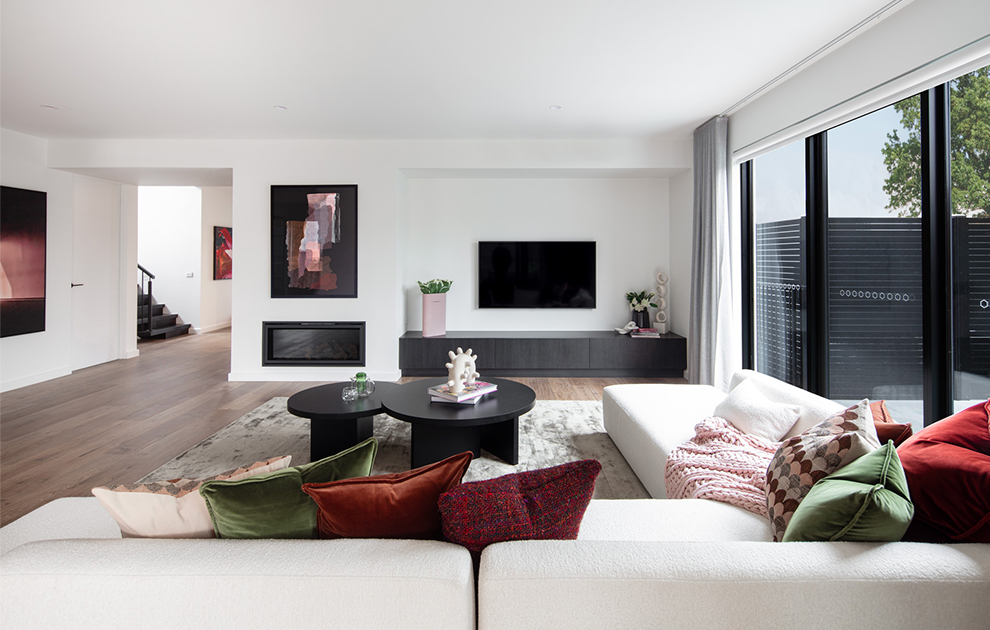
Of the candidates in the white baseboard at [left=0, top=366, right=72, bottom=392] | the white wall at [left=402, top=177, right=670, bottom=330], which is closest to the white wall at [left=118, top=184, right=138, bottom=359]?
the white baseboard at [left=0, top=366, right=72, bottom=392]

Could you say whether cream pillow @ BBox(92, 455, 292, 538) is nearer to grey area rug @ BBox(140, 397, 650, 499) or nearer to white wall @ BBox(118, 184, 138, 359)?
grey area rug @ BBox(140, 397, 650, 499)

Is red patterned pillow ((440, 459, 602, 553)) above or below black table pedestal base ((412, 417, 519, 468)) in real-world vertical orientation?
above

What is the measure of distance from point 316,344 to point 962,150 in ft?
17.1

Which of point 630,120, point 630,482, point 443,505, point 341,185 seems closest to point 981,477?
point 443,505

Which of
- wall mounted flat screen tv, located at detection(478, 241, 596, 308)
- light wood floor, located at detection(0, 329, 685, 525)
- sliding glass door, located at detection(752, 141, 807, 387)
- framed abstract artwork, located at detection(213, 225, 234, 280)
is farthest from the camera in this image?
framed abstract artwork, located at detection(213, 225, 234, 280)

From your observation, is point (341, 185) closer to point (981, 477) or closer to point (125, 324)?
point (125, 324)

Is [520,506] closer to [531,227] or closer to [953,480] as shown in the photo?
[953,480]

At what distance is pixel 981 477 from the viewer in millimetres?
1225

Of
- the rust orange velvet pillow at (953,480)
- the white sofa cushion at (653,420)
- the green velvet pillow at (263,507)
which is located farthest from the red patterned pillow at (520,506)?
the white sofa cushion at (653,420)

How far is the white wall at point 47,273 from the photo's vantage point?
4.98 m

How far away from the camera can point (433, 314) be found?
18.8 feet

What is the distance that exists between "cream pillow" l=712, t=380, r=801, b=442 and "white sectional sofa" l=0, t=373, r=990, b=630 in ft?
4.01

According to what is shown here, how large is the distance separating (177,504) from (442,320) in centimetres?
470

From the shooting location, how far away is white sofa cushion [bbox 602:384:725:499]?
8.11 ft
